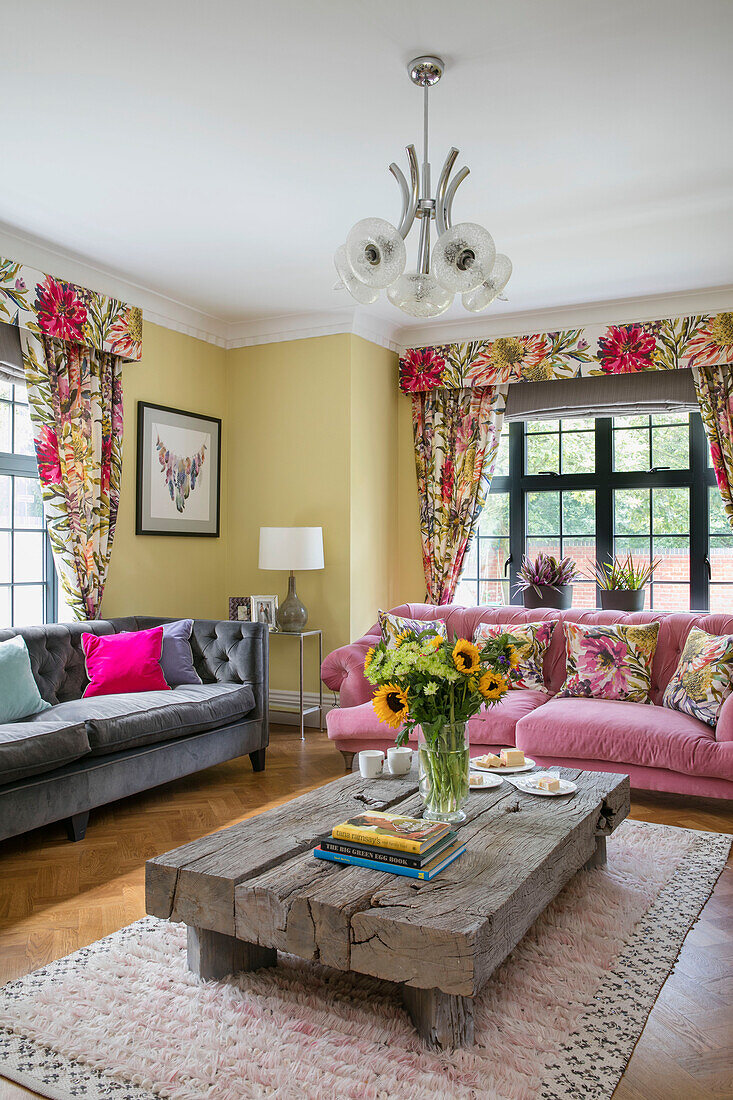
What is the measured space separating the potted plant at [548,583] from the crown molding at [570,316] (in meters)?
1.55

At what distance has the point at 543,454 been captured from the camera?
5672mm

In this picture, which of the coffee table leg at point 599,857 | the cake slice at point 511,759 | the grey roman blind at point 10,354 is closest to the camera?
the coffee table leg at point 599,857

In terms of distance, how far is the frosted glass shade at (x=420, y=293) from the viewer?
2.68 metres

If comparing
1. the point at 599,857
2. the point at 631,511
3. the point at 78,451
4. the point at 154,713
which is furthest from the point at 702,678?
the point at 78,451

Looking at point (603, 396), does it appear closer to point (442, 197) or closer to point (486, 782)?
point (442, 197)

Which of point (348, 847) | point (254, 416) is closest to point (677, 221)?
point (254, 416)

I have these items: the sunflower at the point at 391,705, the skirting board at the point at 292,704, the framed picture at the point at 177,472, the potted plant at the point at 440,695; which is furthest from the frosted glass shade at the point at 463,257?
the skirting board at the point at 292,704

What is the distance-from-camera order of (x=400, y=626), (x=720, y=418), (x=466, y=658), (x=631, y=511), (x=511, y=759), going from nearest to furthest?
(x=466, y=658) → (x=511, y=759) → (x=400, y=626) → (x=720, y=418) → (x=631, y=511)

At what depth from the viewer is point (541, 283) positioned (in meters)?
4.84

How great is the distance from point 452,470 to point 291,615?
154cm

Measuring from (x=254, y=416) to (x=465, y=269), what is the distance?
331 cm

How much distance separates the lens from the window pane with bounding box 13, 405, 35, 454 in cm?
436

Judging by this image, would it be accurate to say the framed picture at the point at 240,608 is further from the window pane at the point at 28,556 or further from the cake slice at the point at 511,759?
the cake slice at the point at 511,759

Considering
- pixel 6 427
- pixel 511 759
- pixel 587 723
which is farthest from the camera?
pixel 6 427
